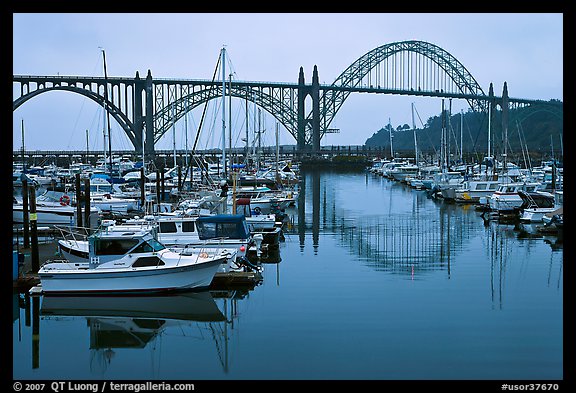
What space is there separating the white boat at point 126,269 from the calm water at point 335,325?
45cm

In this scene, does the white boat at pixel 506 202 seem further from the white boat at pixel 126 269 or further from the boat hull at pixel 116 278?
the boat hull at pixel 116 278

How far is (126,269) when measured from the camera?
20.5m

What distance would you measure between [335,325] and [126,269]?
6.36 m

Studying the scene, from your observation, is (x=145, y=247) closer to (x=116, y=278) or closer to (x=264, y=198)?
(x=116, y=278)

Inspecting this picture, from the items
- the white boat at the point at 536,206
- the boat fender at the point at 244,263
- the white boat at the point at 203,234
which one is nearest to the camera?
the boat fender at the point at 244,263

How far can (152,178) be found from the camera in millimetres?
65000

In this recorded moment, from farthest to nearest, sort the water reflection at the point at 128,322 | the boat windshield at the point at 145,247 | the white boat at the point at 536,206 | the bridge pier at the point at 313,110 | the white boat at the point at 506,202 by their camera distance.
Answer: the bridge pier at the point at 313,110 < the white boat at the point at 506,202 < the white boat at the point at 536,206 < the boat windshield at the point at 145,247 < the water reflection at the point at 128,322

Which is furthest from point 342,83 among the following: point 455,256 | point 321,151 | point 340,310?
point 340,310

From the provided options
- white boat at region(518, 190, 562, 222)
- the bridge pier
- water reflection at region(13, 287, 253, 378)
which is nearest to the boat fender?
water reflection at region(13, 287, 253, 378)

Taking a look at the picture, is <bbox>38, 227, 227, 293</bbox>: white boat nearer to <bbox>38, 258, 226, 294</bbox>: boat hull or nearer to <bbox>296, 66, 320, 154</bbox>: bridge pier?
<bbox>38, 258, 226, 294</bbox>: boat hull

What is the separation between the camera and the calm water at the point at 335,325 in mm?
14703

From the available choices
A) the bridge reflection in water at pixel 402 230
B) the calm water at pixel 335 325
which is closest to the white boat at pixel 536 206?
the bridge reflection in water at pixel 402 230

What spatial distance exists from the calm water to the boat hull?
40cm
